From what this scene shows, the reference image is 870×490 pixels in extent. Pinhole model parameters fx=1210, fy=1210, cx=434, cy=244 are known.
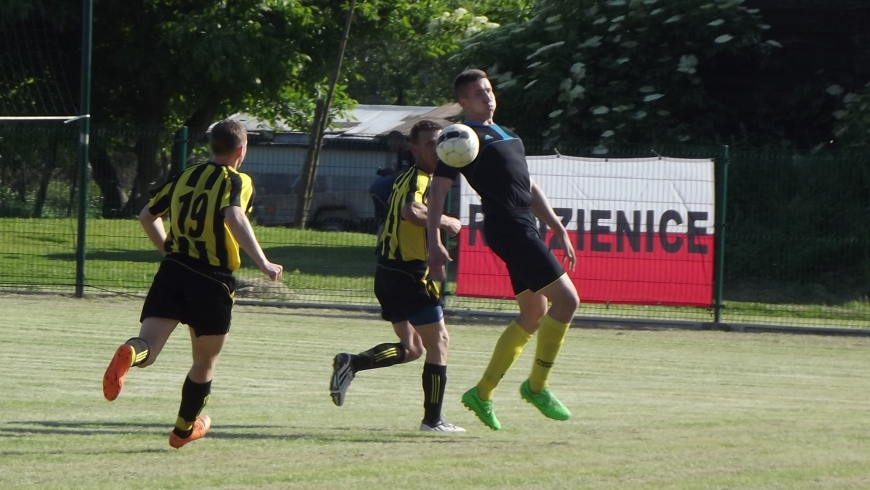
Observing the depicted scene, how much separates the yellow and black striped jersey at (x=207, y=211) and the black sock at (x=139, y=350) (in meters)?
0.47

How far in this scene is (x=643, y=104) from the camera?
62.4 ft

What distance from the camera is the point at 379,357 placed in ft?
23.2

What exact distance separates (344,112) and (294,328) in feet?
63.3

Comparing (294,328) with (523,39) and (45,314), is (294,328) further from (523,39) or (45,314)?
(523,39)

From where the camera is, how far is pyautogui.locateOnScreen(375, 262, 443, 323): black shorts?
262 inches

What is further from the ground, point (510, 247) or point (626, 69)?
point (626, 69)

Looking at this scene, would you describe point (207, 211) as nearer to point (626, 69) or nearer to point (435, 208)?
point (435, 208)

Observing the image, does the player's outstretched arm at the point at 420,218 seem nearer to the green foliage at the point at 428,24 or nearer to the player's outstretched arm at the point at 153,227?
the player's outstretched arm at the point at 153,227

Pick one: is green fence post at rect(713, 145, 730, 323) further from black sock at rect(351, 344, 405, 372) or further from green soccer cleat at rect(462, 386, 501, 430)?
green soccer cleat at rect(462, 386, 501, 430)

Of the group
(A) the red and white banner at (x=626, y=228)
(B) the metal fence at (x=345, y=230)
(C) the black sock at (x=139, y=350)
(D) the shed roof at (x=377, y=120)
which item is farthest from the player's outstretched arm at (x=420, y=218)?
(D) the shed roof at (x=377, y=120)

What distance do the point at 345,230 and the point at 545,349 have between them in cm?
817

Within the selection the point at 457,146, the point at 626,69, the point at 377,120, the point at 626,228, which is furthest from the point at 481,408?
the point at 377,120

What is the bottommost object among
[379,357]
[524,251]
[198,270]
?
[379,357]

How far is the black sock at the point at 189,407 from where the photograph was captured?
5.81 m
